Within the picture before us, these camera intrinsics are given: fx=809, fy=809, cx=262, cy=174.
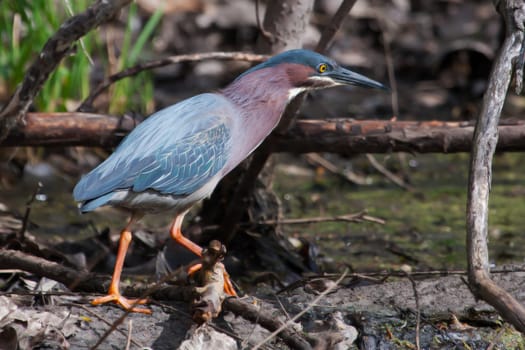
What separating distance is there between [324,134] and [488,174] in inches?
62.9

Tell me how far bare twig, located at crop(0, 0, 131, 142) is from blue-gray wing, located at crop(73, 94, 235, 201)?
53cm

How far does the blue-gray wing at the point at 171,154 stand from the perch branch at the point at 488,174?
1.37 metres

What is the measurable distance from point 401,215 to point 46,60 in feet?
10.8

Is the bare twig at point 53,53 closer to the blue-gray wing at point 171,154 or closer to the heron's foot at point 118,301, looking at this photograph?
the blue-gray wing at point 171,154

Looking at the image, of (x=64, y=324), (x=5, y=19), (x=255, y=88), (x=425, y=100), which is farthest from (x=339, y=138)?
(x=425, y=100)

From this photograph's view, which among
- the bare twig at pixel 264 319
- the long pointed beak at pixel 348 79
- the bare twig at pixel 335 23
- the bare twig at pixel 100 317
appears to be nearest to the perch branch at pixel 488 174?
the bare twig at pixel 264 319

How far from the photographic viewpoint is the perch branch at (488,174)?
9.41ft

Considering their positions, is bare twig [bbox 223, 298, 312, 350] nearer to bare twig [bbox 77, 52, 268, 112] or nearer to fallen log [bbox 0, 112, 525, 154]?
fallen log [bbox 0, 112, 525, 154]

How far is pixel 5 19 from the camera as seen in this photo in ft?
21.0

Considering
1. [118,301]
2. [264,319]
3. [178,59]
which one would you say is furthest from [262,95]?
[264,319]

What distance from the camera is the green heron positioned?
3.83 m

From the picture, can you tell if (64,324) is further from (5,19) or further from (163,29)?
(163,29)

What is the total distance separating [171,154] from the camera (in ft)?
13.1

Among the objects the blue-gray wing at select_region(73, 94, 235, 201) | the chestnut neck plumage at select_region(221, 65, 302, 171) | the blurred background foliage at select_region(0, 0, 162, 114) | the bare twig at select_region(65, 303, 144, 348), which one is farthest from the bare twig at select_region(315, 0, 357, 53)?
the bare twig at select_region(65, 303, 144, 348)
